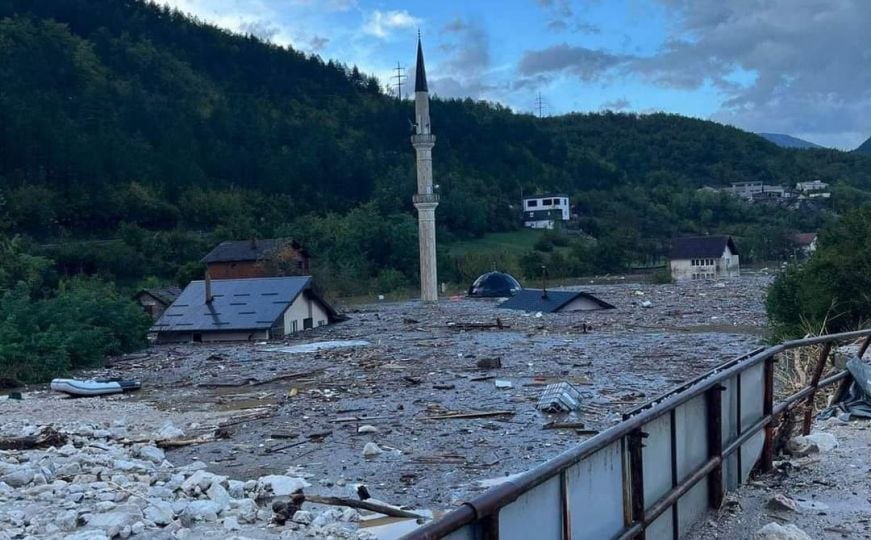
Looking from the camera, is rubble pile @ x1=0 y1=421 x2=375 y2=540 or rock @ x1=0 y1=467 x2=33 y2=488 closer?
rubble pile @ x1=0 y1=421 x2=375 y2=540

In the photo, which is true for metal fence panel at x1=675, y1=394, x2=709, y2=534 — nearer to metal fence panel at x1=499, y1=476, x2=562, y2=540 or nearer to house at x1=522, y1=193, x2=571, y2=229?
metal fence panel at x1=499, y1=476, x2=562, y2=540

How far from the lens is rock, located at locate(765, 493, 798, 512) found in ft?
19.4

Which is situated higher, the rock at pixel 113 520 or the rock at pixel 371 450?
the rock at pixel 113 520

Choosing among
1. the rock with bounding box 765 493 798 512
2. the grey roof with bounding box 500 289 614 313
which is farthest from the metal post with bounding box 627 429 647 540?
the grey roof with bounding box 500 289 614 313

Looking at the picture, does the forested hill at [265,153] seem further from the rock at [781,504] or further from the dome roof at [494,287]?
the rock at [781,504]

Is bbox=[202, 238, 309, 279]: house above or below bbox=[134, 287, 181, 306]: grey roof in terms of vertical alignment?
above

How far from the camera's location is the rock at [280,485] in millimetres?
8805

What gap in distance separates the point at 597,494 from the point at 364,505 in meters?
4.01

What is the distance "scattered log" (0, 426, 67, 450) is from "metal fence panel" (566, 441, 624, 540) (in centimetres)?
995

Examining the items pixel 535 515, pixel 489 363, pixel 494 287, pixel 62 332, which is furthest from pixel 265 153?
pixel 535 515

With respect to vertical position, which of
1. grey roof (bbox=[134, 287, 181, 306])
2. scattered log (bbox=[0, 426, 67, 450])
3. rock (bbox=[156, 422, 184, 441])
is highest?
grey roof (bbox=[134, 287, 181, 306])

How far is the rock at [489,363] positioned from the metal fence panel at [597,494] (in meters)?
15.0

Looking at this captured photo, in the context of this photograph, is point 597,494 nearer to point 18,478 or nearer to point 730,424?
point 730,424

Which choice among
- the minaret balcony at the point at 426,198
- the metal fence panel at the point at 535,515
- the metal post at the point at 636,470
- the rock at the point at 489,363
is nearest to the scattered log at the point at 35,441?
the rock at the point at 489,363
